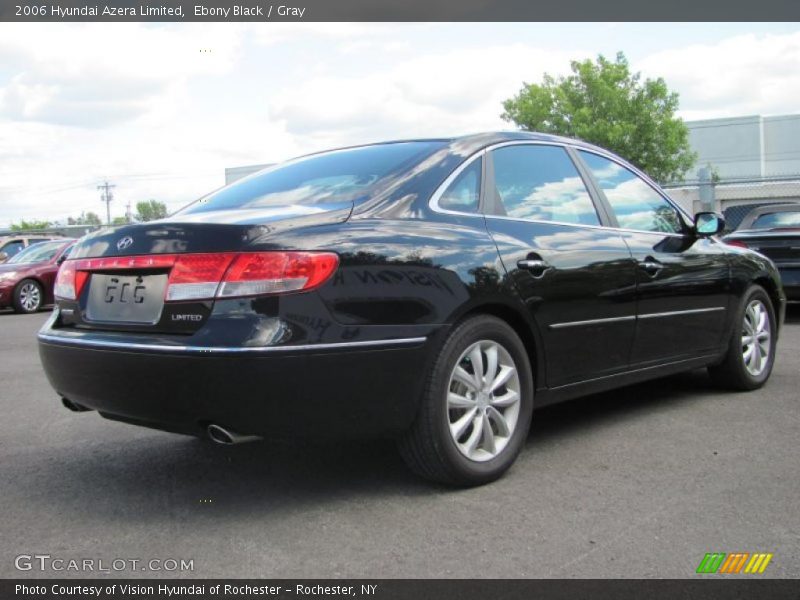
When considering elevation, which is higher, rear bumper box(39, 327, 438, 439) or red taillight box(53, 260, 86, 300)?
red taillight box(53, 260, 86, 300)

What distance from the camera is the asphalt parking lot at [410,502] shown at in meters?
2.86

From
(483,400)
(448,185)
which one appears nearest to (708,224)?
(448,185)

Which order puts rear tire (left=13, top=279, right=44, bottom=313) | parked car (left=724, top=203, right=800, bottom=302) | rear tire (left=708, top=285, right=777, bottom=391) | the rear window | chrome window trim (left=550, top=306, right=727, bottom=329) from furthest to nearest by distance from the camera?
rear tire (left=13, top=279, right=44, bottom=313) < the rear window < parked car (left=724, top=203, right=800, bottom=302) < rear tire (left=708, top=285, right=777, bottom=391) < chrome window trim (left=550, top=306, right=727, bottom=329)

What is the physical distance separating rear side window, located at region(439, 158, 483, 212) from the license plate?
128 centimetres

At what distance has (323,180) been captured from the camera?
3949 mm

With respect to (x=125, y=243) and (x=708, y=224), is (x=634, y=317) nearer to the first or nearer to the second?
(x=708, y=224)

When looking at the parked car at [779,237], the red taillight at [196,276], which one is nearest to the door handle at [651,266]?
the red taillight at [196,276]

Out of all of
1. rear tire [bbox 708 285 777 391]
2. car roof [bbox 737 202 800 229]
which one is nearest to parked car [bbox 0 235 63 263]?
car roof [bbox 737 202 800 229]

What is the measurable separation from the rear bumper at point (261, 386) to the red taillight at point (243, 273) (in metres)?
0.22

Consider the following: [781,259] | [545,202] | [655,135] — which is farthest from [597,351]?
[655,135]

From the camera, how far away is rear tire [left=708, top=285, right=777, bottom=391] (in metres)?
5.51

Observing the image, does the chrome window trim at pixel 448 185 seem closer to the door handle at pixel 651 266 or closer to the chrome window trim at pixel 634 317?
the chrome window trim at pixel 634 317

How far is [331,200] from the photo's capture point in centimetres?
362

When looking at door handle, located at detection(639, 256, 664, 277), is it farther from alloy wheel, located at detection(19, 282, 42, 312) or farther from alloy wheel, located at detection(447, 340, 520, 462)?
alloy wheel, located at detection(19, 282, 42, 312)
